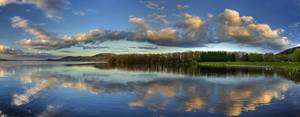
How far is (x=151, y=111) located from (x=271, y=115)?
319 inches

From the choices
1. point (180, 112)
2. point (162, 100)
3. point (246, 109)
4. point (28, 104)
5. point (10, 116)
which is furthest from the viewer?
point (162, 100)

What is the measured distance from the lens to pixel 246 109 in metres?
25.0

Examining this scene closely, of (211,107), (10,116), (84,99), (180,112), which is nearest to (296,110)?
(211,107)

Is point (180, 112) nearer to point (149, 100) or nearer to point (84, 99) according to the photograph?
point (149, 100)

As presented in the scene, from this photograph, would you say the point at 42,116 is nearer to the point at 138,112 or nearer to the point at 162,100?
the point at 138,112

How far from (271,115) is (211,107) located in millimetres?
4840

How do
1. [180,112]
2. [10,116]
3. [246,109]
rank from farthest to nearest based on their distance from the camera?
1. [246,109]
2. [180,112]
3. [10,116]

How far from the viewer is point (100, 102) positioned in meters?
28.5

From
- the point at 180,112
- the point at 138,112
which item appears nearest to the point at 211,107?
the point at 180,112

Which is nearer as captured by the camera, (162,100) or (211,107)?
(211,107)

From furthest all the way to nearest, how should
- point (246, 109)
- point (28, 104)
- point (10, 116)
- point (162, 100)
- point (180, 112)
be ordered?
1. point (162, 100)
2. point (28, 104)
3. point (246, 109)
4. point (180, 112)
5. point (10, 116)

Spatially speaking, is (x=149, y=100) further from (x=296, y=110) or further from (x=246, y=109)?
(x=296, y=110)

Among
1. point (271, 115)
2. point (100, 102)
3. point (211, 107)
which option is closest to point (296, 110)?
point (271, 115)

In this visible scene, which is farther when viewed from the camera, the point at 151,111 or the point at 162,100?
the point at 162,100
